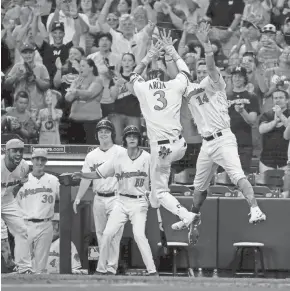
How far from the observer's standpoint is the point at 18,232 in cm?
1053

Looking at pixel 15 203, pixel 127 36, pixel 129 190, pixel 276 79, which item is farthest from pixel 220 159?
pixel 127 36

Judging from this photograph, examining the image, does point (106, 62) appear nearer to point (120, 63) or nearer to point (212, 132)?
point (120, 63)

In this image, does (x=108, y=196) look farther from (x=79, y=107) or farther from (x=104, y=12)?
(x=104, y=12)

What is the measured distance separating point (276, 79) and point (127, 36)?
7.83ft

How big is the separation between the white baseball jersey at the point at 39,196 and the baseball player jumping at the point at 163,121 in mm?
2286

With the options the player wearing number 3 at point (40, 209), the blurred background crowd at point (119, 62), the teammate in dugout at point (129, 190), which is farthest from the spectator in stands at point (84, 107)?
the teammate in dugout at point (129, 190)

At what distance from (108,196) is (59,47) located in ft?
10.6

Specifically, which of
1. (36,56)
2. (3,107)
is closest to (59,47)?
(36,56)

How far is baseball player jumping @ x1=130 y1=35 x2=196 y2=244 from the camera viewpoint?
8.68 meters

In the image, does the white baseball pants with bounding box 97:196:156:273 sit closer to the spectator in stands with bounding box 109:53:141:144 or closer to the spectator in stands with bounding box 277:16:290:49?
the spectator in stands with bounding box 109:53:141:144

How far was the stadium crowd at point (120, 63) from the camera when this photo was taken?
1160 cm

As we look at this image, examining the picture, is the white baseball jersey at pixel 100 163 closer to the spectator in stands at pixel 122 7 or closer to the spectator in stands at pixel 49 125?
the spectator in stands at pixel 49 125

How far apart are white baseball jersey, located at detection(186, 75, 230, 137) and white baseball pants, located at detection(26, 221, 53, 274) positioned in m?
3.10

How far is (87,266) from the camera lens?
10500 mm
